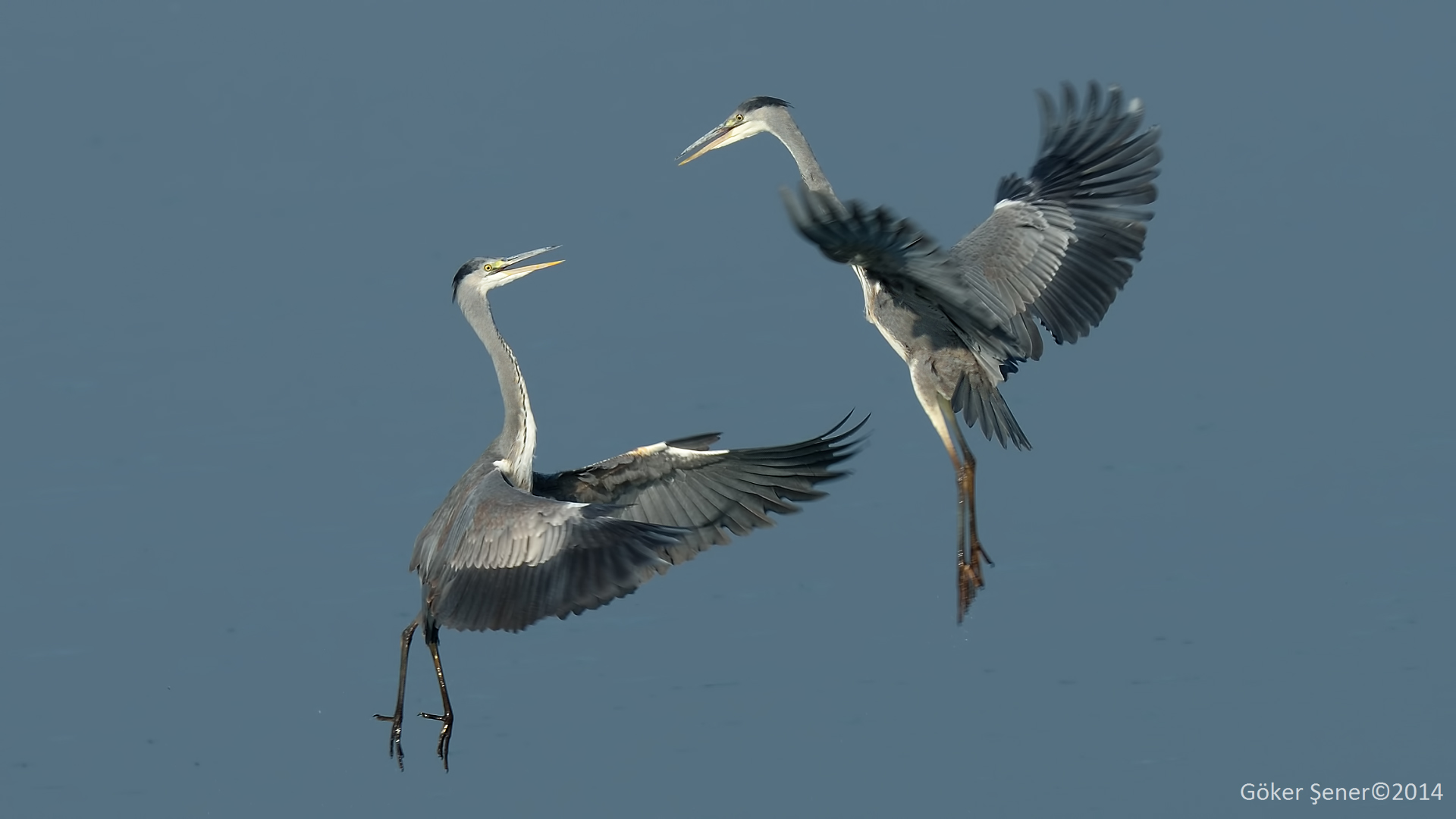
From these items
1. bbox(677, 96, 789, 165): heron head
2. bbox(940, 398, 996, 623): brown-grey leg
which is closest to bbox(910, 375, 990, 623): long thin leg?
bbox(940, 398, 996, 623): brown-grey leg

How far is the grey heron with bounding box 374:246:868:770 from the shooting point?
8.17 meters

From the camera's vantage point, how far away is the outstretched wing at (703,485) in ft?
30.6

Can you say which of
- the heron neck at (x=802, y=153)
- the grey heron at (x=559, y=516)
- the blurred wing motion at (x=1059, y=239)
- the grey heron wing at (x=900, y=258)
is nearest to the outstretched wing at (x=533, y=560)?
the grey heron at (x=559, y=516)

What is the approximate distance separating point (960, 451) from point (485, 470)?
239 centimetres

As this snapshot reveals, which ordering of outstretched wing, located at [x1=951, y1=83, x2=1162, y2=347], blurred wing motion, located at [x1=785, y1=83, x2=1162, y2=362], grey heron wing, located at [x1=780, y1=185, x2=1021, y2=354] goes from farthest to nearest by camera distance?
outstretched wing, located at [x1=951, y1=83, x2=1162, y2=347] < blurred wing motion, located at [x1=785, y1=83, x2=1162, y2=362] < grey heron wing, located at [x1=780, y1=185, x2=1021, y2=354]

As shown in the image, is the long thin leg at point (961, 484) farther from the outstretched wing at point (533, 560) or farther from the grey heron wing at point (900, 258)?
the outstretched wing at point (533, 560)

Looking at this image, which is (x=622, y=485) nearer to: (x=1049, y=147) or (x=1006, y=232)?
(x=1006, y=232)

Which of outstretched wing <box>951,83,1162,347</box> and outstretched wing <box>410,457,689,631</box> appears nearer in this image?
outstretched wing <box>410,457,689,631</box>

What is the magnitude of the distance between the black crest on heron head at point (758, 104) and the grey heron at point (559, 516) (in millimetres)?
1620

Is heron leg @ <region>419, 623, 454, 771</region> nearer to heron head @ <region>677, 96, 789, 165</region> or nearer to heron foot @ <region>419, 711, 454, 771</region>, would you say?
heron foot @ <region>419, 711, 454, 771</region>

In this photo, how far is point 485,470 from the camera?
9.17 m

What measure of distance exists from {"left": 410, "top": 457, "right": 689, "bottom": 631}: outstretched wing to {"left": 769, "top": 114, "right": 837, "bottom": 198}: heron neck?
254cm

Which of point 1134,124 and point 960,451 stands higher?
point 1134,124

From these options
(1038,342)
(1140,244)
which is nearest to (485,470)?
(1038,342)
